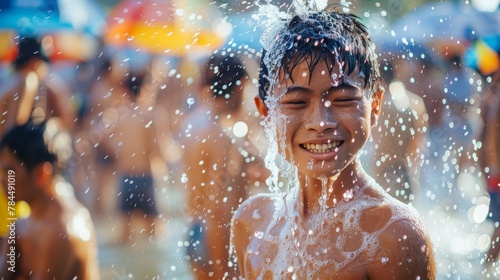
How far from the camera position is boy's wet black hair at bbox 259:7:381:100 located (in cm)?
187

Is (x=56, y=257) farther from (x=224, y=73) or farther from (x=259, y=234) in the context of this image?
(x=224, y=73)

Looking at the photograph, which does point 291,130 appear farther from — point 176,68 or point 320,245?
point 176,68

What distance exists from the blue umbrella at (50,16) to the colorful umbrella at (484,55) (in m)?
3.78

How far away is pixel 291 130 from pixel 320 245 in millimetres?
399

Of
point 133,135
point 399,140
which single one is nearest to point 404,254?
point 399,140

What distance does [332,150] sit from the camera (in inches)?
73.3

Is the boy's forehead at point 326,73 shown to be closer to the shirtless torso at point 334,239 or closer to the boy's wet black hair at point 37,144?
the shirtless torso at point 334,239

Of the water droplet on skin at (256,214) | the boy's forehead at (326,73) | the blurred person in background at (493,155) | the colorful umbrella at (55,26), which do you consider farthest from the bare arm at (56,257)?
the blurred person in background at (493,155)

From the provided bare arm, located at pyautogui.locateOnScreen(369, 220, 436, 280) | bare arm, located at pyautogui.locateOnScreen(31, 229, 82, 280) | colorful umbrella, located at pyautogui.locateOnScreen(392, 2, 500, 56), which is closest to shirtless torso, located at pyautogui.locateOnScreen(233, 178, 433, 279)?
bare arm, located at pyautogui.locateOnScreen(369, 220, 436, 280)

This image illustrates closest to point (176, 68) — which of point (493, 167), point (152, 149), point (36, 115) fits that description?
point (152, 149)

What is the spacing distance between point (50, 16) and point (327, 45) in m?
4.74

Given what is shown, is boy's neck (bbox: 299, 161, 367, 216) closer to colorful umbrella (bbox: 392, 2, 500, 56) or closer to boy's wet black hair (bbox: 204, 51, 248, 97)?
boy's wet black hair (bbox: 204, 51, 248, 97)

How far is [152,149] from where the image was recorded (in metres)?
5.25

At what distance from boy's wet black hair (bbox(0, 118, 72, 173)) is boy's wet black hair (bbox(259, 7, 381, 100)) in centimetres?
153
